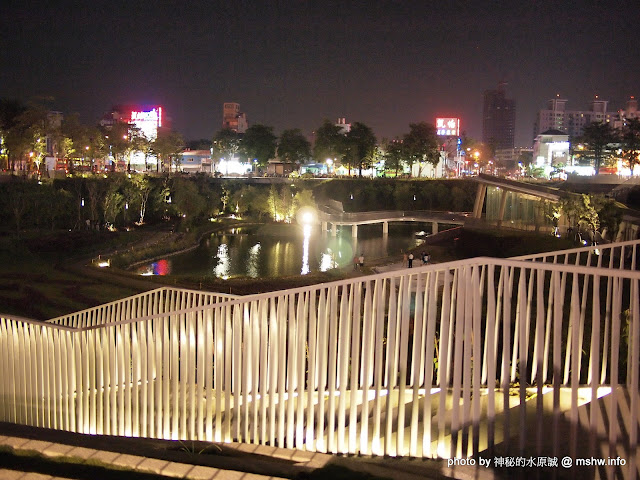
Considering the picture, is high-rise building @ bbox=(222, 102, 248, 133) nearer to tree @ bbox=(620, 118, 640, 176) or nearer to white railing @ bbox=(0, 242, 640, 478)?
tree @ bbox=(620, 118, 640, 176)

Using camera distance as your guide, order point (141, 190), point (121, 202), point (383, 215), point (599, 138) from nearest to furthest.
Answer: point (121, 202), point (383, 215), point (141, 190), point (599, 138)

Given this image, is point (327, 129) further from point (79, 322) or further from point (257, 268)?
point (79, 322)

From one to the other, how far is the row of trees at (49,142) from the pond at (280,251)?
1914 cm

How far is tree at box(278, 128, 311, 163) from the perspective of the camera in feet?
287

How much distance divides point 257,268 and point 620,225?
18382 mm

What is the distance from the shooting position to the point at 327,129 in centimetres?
8488

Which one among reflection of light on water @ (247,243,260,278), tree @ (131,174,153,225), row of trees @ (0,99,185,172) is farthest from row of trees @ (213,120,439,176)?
reflection of light on water @ (247,243,260,278)

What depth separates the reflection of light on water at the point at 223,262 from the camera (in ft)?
106

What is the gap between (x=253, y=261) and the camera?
3625cm

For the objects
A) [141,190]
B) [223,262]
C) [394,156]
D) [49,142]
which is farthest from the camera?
[394,156]

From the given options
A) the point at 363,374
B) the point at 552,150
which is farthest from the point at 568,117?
the point at 363,374

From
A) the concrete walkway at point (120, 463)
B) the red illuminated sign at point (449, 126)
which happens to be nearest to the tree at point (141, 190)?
the concrete walkway at point (120, 463)

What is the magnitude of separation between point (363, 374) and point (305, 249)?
33943 mm

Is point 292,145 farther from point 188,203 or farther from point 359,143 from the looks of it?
point 188,203
